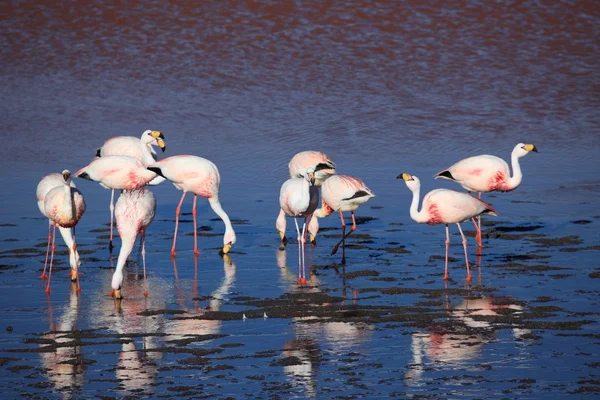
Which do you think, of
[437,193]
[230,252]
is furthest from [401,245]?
[230,252]

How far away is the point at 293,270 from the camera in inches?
404

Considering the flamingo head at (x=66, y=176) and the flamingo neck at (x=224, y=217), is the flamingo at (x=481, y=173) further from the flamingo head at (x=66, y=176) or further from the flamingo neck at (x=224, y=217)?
the flamingo head at (x=66, y=176)

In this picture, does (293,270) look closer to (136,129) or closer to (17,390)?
(17,390)

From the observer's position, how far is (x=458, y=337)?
25.4 ft

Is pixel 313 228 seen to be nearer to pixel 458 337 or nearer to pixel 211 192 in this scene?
pixel 211 192

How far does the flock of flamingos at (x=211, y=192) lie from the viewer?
32.4ft

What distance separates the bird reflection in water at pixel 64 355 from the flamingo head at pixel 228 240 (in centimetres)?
249

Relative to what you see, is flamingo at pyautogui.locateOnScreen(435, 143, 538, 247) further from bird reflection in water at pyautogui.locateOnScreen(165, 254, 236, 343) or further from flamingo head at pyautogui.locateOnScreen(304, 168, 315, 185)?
bird reflection in water at pyautogui.locateOnScreen(165, 254, 236, 343)

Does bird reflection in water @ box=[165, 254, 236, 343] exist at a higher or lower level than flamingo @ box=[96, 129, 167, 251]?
lower

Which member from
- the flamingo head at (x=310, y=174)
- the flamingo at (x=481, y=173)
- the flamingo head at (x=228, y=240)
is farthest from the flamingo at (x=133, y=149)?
the flamingo at (x=481, y=173)

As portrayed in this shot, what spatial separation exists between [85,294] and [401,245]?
3.43m

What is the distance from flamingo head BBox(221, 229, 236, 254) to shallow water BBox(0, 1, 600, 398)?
0.21 meters

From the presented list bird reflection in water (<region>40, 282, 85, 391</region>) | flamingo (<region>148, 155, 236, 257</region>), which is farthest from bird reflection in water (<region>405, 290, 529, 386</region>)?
flamingo (<region>148, 155, 236, 257</region>)

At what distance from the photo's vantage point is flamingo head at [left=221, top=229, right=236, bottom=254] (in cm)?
1110
